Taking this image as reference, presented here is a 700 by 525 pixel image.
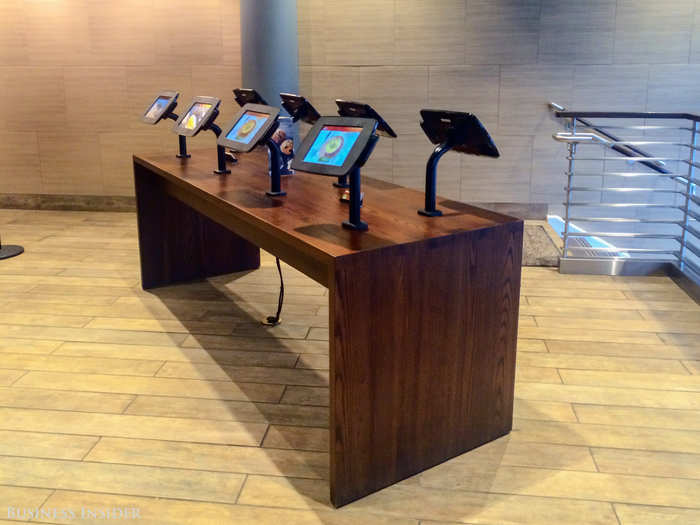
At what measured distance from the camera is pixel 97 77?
625 cm

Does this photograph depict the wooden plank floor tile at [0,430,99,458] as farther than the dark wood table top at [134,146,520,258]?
Yes

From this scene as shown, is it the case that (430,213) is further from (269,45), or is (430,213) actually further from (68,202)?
(68,202)

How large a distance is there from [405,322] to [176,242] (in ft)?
8.31

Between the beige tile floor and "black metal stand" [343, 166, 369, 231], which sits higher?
"black metal stand" [343, 166, 369, 231]

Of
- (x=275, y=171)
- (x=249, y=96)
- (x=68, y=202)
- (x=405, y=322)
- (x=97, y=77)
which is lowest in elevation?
(x=68, y=202)

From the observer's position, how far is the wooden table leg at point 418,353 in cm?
216

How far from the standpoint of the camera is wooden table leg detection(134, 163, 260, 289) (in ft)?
14.0

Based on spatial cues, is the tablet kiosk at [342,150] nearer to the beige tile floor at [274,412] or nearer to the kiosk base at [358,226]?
the kiosk base at [358,226]

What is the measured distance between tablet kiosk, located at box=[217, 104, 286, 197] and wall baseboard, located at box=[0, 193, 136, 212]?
12.0 feet

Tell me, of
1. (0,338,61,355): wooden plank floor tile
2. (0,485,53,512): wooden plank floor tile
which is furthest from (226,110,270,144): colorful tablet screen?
(0,485,53,512): wooden plank floor tile

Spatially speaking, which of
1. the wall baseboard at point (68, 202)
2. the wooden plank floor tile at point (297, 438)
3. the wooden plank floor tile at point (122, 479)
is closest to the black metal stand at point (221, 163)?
the wooden plank floor tile at point (297, 438)

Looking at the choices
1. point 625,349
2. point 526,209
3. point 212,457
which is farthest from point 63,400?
point 526,209

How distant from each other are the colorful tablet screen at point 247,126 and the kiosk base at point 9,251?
9.01 feet

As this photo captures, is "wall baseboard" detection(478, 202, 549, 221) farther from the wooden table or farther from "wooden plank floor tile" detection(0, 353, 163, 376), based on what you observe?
"wooden plank floor tile" detection(0, 353, 163, 376)
